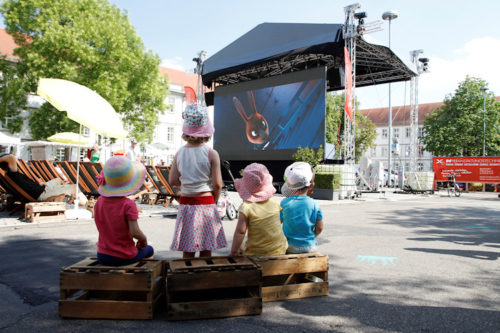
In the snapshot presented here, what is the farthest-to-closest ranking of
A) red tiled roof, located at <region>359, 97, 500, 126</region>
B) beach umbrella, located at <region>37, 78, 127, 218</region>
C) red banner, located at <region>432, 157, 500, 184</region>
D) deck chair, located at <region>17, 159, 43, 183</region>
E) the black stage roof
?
red tiled roof, located at <region>359, 97, 500, 126</region>
red banner, located at <region>432, 157, 500, 184</region>
the black stage roof
deck chair, located at <region>17, 159, 43, 183</region>
beach umbrella, located at <region>37, 78, 127, 218</region>

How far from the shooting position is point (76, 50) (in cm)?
2455

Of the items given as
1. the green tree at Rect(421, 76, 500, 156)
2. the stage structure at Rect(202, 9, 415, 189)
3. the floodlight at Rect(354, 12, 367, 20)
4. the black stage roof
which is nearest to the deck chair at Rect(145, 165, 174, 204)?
the stage structure at Rect(202, 9, 415, 189)

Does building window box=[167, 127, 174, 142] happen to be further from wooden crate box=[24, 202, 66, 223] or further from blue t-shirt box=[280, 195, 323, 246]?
blue t-shirt box=[280, 195, 323, 246]

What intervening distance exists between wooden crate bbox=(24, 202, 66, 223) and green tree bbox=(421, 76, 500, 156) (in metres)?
44.9

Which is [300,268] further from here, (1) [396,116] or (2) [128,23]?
(1) [396,116]

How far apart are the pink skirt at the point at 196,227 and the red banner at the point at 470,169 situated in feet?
92.3

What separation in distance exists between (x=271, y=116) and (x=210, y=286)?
22.1 m

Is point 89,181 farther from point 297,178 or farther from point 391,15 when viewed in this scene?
point 391,15

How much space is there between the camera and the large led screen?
22281 mm

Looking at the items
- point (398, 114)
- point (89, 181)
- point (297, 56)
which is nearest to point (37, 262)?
point (89, 181)

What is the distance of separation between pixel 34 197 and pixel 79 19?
20.5 m

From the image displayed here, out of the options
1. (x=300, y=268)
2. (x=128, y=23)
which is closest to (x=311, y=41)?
(x=128, y=23)

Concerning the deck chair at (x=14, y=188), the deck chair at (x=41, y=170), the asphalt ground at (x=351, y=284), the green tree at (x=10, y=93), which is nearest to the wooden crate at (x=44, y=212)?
the asphalt ground at (x=351, y=284)

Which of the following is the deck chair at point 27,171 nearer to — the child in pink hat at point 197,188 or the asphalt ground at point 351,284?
the asphalt ground at point 351,284
